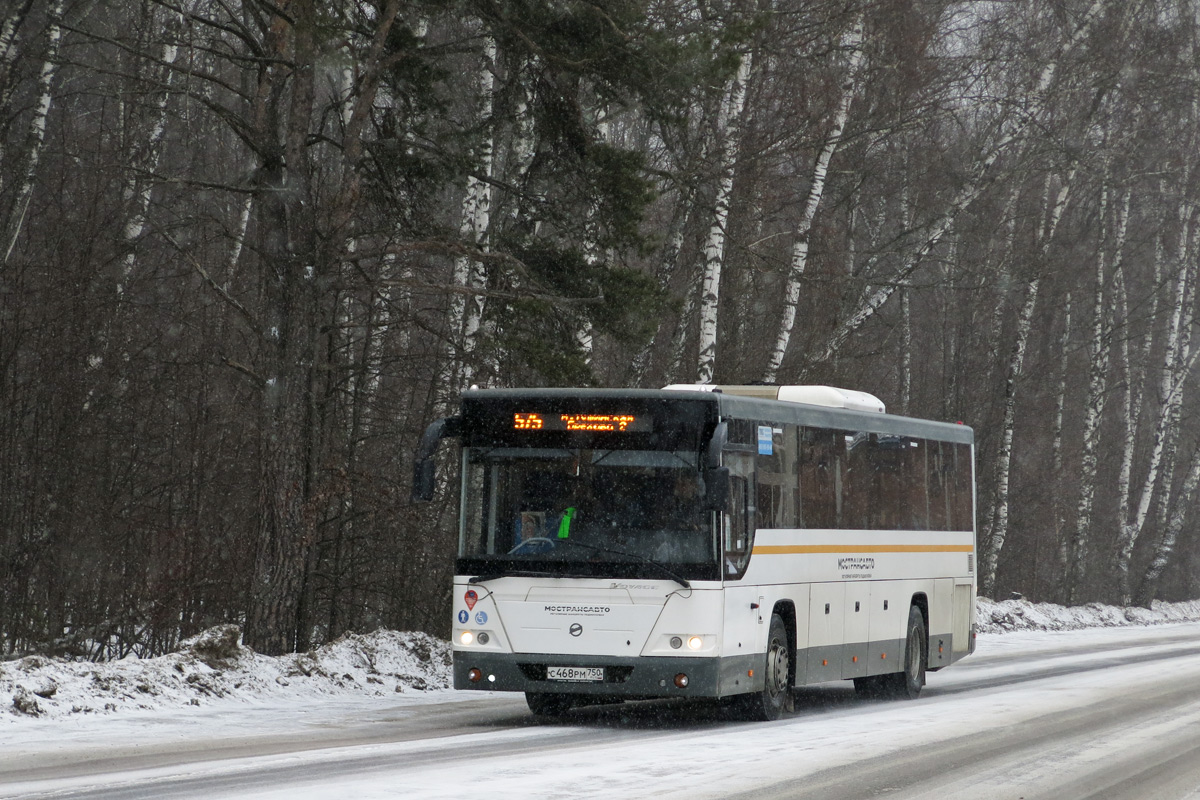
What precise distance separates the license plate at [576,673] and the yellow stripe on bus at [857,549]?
190cm

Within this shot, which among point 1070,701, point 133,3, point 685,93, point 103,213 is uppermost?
point 133,3

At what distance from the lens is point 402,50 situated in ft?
61.3

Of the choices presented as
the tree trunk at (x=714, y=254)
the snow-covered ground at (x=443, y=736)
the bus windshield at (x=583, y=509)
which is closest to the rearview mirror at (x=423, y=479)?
the bus windshield at (x=583, y=509)

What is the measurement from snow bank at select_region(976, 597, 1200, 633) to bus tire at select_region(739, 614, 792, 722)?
18.9 metres

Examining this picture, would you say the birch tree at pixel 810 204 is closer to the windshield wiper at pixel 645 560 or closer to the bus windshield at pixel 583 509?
the bus windshield at pixel 583 509

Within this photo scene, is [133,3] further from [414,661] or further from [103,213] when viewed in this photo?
[414,661]

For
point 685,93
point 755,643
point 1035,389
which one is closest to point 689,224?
point 685,93

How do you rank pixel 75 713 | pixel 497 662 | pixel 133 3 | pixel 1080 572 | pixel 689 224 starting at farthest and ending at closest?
pixel 1080 572 → pixel 689 224 → pixel 133 3 → pixel 497 662 → pixel 75 713

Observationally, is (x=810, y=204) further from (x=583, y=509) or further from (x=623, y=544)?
(x=623, y=544)

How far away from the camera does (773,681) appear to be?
15.6 m

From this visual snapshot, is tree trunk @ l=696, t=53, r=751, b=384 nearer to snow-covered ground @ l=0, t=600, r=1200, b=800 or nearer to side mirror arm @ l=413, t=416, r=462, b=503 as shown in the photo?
snow-covered ground @ l=0, t=600, r=1200, b=800

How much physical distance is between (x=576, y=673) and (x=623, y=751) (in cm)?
211

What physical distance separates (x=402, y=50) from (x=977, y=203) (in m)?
21.0

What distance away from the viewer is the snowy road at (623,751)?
1017 cm
